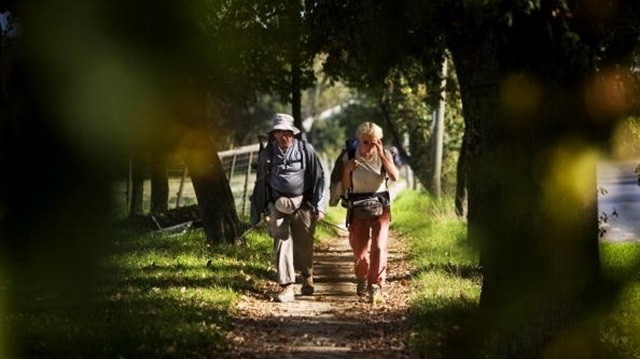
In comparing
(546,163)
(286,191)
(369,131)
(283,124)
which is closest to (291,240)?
(286,191)

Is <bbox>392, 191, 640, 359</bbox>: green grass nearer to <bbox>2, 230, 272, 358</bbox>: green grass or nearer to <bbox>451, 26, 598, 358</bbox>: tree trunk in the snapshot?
<bbox>451, 26, 598, 358</bbox>: tree trunk

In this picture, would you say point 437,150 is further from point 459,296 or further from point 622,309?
point 622,309

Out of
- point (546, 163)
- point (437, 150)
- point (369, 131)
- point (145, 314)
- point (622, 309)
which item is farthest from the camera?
point (437, 150)

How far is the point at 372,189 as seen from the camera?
8.67 m

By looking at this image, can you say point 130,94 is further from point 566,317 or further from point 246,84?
point 246,84

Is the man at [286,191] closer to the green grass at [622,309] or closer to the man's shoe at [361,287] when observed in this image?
the man's shoe at [361,287]

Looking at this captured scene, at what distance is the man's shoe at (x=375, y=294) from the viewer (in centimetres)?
865

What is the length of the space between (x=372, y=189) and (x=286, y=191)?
38.5 inches

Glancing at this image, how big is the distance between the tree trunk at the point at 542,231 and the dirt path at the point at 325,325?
3.86ft

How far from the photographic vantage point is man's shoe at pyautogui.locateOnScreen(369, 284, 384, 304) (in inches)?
340

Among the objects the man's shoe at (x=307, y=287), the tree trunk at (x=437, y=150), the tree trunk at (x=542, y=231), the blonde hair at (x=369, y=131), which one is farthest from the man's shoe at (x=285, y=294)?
the tree trunk at (x=437, y=150)

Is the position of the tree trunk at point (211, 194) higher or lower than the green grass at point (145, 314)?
Answer: higher

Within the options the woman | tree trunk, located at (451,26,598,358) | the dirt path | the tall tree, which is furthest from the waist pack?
tree trunk, located at (451,26,598,358)

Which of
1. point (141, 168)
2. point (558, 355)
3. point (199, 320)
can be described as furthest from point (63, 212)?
point (199, 320)
